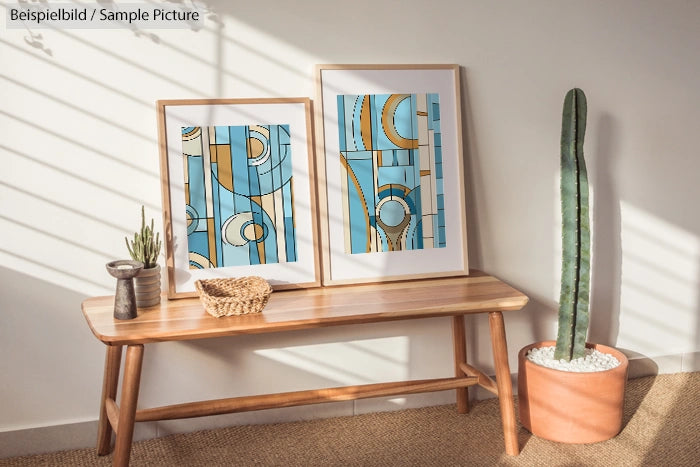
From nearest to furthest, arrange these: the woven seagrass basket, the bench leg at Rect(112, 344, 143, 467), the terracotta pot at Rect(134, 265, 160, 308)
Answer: the bench leg at Rect(112, 344, 143, 467) → the woven seagrass basket → the terracotta pot at Rect(134, 265, 160, 308)

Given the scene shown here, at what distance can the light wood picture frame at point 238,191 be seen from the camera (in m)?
2.79

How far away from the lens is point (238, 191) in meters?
2.84

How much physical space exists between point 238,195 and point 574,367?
1.47 metres

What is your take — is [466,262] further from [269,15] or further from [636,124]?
[269,15]

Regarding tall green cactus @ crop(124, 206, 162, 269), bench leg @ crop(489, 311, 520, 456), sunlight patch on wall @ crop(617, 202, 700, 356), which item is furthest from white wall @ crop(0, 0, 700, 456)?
bench leg @ crop(489, 311, 520, 456)

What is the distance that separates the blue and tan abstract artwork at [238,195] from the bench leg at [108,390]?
1.40 feet

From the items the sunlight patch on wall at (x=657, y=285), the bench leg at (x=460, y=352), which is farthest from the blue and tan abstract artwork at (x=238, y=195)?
the sunlight patch on wall at (x=657, y=285)

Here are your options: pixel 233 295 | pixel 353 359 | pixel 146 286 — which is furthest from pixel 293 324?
pixel 353 359

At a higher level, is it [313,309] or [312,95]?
[312,95]

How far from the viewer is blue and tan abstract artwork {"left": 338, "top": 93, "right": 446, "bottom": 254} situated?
2959mm

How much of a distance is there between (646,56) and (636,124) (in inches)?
11.9

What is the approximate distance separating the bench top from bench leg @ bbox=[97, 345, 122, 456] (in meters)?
0.19

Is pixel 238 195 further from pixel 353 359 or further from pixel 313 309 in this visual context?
pixel 353 359

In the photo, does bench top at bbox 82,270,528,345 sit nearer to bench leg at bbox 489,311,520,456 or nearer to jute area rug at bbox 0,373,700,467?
bench leg at bbox 489,311,520,456
